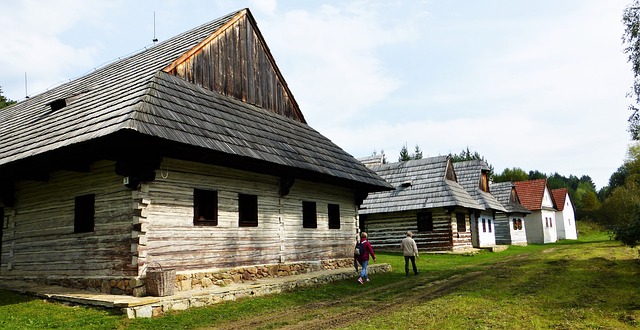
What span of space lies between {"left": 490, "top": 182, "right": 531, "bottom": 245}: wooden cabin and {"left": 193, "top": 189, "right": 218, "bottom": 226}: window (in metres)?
27.2

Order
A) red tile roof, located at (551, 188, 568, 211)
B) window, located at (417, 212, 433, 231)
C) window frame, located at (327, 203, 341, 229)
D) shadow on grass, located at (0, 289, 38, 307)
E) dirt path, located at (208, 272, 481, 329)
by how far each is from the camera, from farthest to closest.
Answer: red tile roof, located at (551, 188, 568, 211) < window, located at (417, 212, 433, 231) < window frame, located at (327, 203, 341, 229) < shadow on grass, located at (0, 289, 38, 307) < dirt path, located at (208, 272, 481, 329)

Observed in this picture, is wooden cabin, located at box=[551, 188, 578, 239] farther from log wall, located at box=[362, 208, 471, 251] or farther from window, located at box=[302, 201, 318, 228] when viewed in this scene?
window, located at box=[302, 201, 318, 228]

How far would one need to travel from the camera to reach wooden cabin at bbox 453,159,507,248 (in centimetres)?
2797

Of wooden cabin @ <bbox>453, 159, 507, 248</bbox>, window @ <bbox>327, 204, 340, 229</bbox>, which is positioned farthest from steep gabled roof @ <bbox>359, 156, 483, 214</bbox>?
window @ <bbox>327, 204, 340, 229</bbox>

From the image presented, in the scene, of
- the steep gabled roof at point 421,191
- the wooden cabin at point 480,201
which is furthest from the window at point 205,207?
the wooden cabin at point 480,201

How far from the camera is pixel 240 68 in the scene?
1464 cm

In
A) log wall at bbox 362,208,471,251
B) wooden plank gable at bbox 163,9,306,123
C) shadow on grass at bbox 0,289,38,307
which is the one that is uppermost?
wooden plank gable at bbox 163,9,306,123

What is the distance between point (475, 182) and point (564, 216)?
20006 mm

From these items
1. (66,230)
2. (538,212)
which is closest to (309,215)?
(66,230)

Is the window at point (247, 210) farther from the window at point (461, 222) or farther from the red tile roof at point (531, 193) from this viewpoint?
the red tile roof at point (531, 193)

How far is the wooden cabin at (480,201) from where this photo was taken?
28.0 metres

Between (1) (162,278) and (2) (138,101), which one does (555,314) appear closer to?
(1) (162,278)

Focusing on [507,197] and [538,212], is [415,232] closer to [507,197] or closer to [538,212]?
[507,197]

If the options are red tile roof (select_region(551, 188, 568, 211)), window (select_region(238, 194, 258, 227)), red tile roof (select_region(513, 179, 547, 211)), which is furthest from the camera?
red tile roof (select_region(551, 188, 568, 211))
